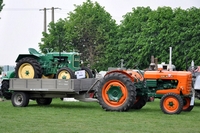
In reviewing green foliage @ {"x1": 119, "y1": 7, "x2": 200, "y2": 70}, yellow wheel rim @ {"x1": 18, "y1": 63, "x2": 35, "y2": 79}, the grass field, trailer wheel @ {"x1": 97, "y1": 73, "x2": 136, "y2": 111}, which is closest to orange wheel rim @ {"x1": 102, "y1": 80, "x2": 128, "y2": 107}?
trailer wheel @ {"x1": 97, "y1": 73, "x2": 136, "y2": 111}

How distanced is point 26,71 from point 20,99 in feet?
3.73

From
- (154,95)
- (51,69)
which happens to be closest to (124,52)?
(51,69)

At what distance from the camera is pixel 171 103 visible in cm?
1775

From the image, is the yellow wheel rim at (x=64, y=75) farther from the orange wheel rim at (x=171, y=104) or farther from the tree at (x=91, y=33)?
the tree at (x=91, y=33)

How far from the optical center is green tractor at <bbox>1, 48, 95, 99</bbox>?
825 inches

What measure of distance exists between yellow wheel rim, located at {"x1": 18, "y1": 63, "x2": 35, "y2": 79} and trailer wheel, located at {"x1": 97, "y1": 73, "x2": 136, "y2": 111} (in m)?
3.24

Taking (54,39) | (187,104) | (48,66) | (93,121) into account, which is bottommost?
(93,121)

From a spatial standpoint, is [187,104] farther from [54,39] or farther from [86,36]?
[86,36]

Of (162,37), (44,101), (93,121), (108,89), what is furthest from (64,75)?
(162,37)

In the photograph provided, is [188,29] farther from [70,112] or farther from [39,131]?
[39,131]

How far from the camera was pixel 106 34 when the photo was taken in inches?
2124

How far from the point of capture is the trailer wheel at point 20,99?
20391 mm

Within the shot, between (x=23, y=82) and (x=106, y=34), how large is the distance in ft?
111

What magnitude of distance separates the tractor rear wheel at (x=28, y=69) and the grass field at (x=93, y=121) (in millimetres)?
2165
